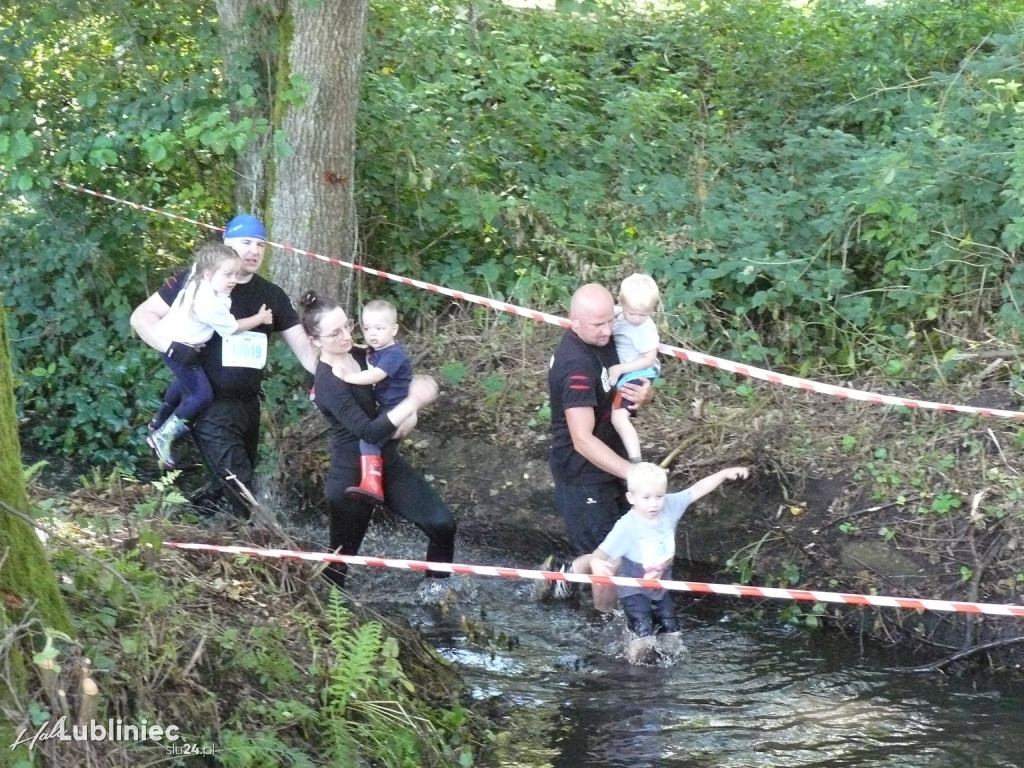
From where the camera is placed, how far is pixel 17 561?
3943mm

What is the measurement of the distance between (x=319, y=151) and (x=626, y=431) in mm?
3316

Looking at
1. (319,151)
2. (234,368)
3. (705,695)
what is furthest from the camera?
(319,151)

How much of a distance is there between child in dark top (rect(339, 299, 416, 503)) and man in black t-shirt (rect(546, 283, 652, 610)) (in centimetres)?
84

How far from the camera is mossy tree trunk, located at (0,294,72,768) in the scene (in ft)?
12.6

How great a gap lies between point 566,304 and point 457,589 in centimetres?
282

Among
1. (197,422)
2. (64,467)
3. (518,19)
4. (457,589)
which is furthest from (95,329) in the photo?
(518,19)

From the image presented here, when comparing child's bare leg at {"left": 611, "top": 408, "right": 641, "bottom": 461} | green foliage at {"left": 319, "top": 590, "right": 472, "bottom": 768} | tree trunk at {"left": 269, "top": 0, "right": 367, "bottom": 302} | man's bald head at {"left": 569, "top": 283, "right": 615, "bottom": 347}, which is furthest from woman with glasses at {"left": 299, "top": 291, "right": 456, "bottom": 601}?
tree trunk at {"left": 269, "top": 0, "right": 367, "bottom": 302}

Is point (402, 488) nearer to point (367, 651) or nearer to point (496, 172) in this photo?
point (367, 651)

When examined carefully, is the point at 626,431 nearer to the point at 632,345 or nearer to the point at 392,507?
the point at 632,345

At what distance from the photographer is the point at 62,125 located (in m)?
9.17

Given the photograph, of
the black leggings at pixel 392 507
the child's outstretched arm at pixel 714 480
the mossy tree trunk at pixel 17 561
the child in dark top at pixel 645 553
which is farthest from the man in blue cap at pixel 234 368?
the mossy tree trunk at pixel 17 561

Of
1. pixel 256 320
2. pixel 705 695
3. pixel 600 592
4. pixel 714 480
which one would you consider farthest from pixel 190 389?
pixel 705 695

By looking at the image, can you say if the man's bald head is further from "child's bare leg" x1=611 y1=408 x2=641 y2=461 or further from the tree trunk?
the tree trunk

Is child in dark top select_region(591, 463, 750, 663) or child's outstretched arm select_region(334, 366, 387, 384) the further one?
child's outstretched arm select_region(334, 366, 387, 384)
